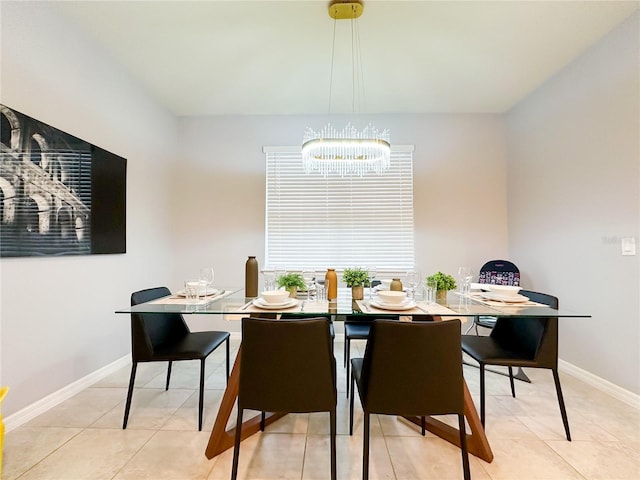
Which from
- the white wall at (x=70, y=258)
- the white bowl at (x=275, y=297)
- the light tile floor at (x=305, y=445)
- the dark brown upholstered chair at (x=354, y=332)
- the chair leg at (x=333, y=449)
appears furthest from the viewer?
the dark brown upholstered chair at (x=354, y=332)

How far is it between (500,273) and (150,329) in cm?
332

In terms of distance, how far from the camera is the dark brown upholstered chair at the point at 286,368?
1412 mm

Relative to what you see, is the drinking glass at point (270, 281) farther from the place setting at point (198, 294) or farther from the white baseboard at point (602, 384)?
the white baseboard at point (602, 384)

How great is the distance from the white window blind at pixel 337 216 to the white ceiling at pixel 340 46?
2.62 feet

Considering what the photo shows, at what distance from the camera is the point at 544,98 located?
3.06m

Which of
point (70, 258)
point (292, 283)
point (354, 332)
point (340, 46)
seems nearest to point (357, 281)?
point (292, 283)

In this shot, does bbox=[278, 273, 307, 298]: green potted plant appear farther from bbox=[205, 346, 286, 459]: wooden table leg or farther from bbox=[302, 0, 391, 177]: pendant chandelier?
bbox=[302, 0, 391, 177]: pendant chandelier

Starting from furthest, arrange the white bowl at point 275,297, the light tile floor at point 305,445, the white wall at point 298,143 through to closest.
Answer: the white wall at point 298,143, the white bowl at point 275,297, the light tile floor at point 305,445

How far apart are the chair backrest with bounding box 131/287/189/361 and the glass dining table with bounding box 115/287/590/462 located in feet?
0.60

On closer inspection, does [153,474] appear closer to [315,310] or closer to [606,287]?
[315,310]

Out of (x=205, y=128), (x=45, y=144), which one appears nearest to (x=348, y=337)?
(x=45, y=144)

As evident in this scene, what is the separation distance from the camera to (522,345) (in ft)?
6.83

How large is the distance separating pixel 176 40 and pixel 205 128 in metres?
1.37

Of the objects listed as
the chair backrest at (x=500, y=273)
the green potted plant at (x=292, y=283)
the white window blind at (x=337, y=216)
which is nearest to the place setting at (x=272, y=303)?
the green potted plant at (x=292, y=283)
